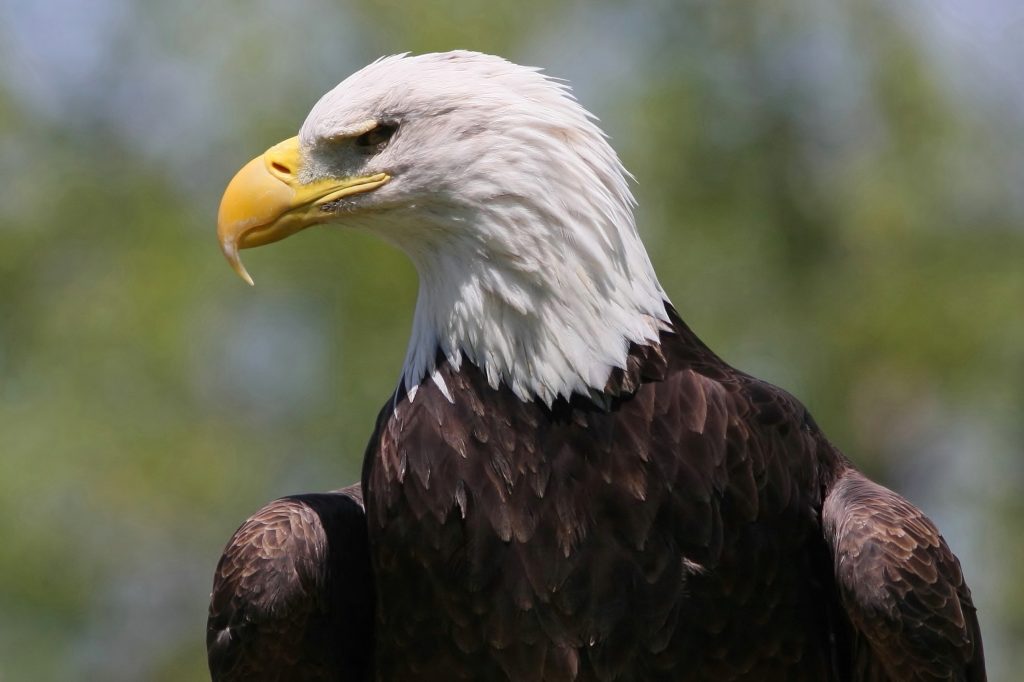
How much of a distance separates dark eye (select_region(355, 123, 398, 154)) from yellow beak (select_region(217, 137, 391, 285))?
8 cm

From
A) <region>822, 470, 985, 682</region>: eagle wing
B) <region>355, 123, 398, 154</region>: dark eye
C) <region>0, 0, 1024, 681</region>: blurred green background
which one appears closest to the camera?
<region>822, 470, 985, 682</region>: eagle wing

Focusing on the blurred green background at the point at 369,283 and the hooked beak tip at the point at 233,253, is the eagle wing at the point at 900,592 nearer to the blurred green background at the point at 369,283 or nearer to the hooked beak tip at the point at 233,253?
the hooked beak tip at the point at 233,253

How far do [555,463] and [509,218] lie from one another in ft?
2.14

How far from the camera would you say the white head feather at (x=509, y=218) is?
4172 mm

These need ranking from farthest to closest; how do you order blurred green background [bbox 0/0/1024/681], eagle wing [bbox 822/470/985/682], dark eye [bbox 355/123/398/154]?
blurred green background [bbox 0/0/1024/681] < dark eye [bbox 355/123/398/154] < eagle wing [bbox 822/470/985/682]

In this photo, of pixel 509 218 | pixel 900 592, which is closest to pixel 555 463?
pixel 509 218

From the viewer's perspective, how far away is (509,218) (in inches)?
164

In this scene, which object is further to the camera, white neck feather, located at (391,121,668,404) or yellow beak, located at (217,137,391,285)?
yellow beak, located at (217,137,391,285)

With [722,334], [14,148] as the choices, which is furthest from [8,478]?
[722,334]

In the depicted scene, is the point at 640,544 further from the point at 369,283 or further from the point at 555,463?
the point at 369,283

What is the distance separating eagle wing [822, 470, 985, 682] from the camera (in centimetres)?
408

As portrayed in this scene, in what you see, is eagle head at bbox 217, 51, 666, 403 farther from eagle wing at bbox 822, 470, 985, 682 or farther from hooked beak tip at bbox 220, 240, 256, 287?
eagle wing at bbox 822, 470, 985, 682

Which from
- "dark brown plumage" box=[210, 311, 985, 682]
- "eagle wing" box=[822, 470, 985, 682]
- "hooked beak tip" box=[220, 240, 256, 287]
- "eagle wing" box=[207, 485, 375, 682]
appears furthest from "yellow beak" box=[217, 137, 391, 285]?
"eagle wing" box=[822, 470, 985, 682]

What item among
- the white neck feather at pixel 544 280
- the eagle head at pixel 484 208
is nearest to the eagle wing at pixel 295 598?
the eagle head at pixel 484 208
